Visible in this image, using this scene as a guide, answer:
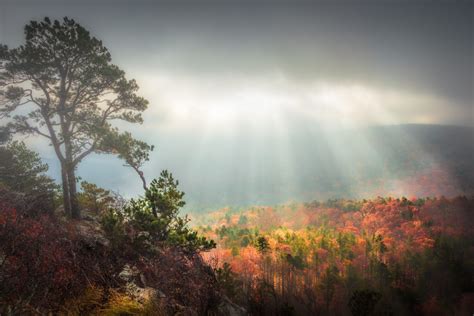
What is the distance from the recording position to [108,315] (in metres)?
6.96

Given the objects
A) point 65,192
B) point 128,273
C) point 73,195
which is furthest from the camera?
point 73,195

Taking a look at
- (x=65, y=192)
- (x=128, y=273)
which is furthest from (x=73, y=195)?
(x=128, y=273)

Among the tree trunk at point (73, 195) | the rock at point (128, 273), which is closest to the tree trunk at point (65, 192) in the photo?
the tree trunk at point (73, 195)

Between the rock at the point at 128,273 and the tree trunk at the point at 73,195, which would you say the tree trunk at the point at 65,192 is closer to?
the tree trunk at the point at 73,195

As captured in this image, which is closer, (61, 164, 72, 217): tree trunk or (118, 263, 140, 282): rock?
(118, 263, 140, 282): rock

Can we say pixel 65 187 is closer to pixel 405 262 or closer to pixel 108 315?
pixel 108 315

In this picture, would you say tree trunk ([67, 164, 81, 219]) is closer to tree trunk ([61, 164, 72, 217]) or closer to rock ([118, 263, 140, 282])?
tree trunk ([61, 164, 72, 217])

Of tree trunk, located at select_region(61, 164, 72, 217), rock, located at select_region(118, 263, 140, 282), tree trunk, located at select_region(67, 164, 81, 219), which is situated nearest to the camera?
rock, located at select_region(118, 263, 140, 282)

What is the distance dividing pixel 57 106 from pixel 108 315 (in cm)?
1661

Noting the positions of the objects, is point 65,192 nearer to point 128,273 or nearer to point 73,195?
point 73,195

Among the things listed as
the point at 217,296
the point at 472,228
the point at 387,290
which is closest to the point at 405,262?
the point at 387,290

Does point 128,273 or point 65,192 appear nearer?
point 128,273

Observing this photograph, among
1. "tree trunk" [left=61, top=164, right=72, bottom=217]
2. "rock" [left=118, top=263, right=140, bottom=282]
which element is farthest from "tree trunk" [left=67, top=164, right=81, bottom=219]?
"rock" [left=118, top=263, right=140, bottom=282]

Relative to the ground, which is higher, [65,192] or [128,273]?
[65,192]
